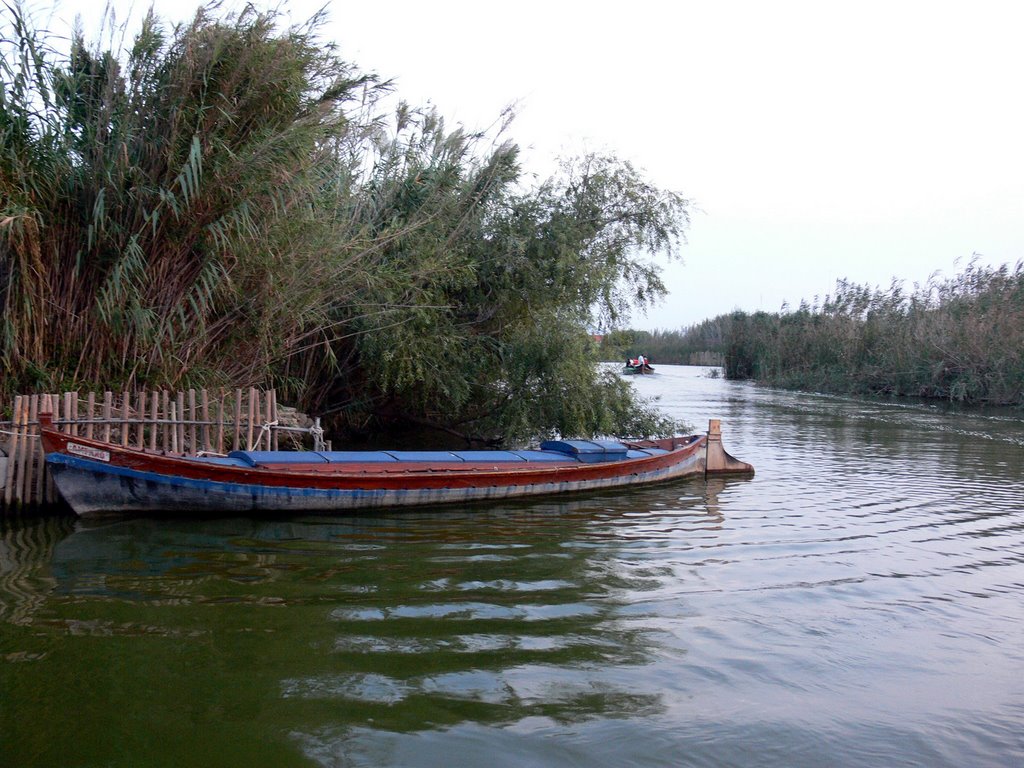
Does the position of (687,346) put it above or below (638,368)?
above

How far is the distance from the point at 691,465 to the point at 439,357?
442 cm

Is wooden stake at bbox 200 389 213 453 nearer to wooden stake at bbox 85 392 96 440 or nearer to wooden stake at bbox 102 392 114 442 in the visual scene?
wooden stake at bbox 102 392 114 442

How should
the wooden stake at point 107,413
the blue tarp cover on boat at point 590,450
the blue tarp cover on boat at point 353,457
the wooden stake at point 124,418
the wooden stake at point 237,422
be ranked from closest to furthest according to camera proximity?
the wooden stake at point 107,413 → the wooden stake at point 124,418 → the wooden stake at point 237,422 → the blue tarp cover on boat at point 353,457 → the blue tarp cover on boat at point 590,450

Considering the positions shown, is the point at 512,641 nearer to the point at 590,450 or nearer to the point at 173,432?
the point at 173,432

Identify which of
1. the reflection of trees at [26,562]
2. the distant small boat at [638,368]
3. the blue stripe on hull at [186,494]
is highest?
the distant small boat at [638,368]

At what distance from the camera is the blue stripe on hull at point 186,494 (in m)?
8.59

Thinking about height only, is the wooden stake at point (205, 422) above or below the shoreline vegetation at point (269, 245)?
below

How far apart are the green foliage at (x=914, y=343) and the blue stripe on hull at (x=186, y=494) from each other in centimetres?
2747

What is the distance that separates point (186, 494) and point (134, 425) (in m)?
1.13

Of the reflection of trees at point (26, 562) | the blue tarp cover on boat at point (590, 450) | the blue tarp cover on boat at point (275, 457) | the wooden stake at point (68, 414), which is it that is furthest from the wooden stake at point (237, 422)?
the blue tarp cover on boat at point (590, 450)

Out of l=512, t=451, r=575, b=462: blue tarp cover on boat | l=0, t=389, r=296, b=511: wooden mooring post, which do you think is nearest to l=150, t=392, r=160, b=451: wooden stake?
l=0, t=389, r=296, b=511: wooden mooring post

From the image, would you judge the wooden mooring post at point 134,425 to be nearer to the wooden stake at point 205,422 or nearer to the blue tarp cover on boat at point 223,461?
the wooden stake at point 205,422

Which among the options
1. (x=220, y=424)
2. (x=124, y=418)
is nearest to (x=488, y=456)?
(x=220, y=424)

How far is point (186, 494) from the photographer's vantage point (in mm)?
9047
